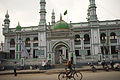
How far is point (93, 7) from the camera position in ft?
115

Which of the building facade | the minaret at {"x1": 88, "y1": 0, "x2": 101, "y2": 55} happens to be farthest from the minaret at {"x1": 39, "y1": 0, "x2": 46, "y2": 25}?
the minaret at {"x1": 88, "y1": 0, "x2": 101, "y2": 55}

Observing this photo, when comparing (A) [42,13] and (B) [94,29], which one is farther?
(A) [42,13]

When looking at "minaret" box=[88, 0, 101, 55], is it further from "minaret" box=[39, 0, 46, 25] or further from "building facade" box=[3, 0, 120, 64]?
"minaret" box=[39, 0, 46, 25]

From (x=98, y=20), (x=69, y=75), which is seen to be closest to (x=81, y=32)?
(x=98, y=20)

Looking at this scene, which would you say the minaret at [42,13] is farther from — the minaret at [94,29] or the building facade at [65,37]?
the minaret at [94,29]

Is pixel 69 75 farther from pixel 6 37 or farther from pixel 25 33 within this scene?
pixel 6 37

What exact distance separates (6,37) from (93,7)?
84.6ft

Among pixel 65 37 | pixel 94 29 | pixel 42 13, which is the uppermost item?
pixel 42 13

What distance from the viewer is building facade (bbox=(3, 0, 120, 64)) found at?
2609cm

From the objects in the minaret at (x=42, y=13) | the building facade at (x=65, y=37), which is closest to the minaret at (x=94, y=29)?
the building facade at (x=65, y=37)

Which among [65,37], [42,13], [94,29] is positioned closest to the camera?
[65,37]

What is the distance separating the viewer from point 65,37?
2562 centimetres

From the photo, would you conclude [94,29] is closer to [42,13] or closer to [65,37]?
[65,37]

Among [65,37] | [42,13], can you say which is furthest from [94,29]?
[42,13]
